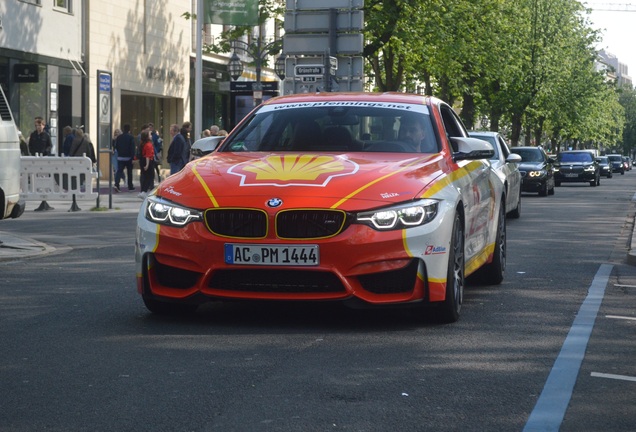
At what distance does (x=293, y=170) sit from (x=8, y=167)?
6.24 meters

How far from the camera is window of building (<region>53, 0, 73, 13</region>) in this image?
3562 centimetres

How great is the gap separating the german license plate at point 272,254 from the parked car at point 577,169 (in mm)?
45821

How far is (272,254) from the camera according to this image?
7.70 m

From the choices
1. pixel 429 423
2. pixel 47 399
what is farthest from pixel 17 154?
pixel 429 423

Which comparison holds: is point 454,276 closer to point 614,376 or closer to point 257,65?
point 614,376

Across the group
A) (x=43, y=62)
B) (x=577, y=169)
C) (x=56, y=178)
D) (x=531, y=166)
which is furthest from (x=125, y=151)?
(x=577, y=169)

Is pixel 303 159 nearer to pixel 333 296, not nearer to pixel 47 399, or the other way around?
pixel 333 296

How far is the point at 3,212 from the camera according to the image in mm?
13477

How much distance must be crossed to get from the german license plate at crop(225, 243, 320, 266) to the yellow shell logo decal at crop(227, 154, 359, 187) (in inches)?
17.1

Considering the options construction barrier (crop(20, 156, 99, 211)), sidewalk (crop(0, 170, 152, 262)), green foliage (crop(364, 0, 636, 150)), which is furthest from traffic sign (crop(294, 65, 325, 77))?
green foliage (crop(364, 0, 636, 150))

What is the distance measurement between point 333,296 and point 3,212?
6.66 metres

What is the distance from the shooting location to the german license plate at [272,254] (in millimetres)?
7672

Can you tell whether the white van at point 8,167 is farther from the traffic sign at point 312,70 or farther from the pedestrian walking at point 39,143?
the pedestrian walking at point 39,143

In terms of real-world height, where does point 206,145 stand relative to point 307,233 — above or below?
above
